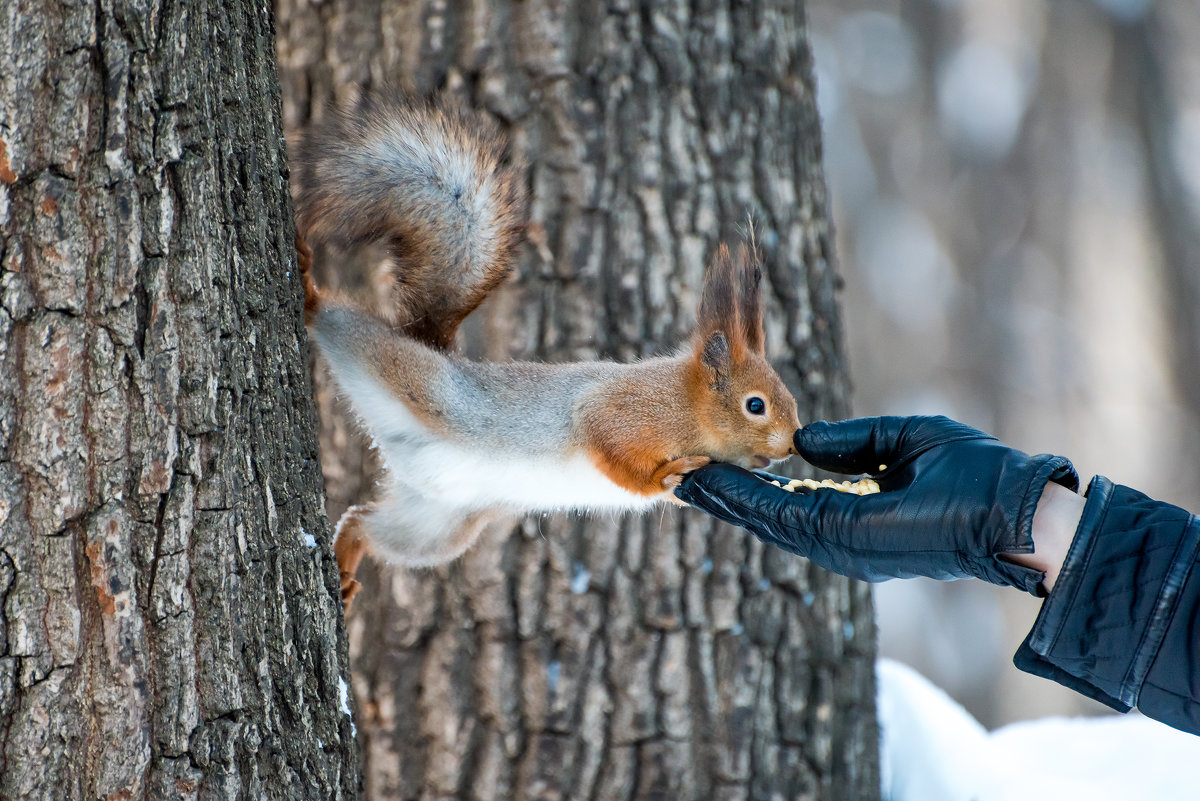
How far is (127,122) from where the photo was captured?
3.51 ft

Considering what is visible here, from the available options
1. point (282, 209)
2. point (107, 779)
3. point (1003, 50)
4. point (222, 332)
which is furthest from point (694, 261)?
point (1003, 50)

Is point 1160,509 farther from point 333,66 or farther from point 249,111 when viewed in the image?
point 333,66

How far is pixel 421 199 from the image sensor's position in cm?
179

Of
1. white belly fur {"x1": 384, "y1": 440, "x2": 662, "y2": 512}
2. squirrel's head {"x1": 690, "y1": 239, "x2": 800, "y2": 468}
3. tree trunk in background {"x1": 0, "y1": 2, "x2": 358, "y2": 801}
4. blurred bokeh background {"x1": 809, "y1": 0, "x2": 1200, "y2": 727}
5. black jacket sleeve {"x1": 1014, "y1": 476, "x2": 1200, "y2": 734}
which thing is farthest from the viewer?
blurred bokeh background {"x1": 809, "y1": 0, "x2": 1200, "y2": 727}

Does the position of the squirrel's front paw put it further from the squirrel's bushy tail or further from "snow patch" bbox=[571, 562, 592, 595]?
the squirrel's bushy tail

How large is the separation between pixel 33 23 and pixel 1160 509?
A: 156cm

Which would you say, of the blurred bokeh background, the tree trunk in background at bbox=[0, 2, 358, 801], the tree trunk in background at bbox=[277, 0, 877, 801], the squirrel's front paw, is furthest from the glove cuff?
the blurred bokeh background

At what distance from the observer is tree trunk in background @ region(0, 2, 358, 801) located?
40.2 inches

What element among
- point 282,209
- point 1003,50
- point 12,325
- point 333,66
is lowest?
point 12,325

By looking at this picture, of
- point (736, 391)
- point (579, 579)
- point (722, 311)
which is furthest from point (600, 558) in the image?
point (722, 311)

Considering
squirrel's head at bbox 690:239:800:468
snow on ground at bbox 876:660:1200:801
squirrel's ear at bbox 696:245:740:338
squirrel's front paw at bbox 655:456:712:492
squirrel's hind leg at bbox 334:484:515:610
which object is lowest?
snow on ground at bbox 876:660:1200:801

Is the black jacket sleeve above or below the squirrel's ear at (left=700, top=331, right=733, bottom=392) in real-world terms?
below

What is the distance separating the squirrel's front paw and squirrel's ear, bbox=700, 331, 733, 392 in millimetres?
197

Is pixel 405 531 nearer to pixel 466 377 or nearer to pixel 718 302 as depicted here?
pixel 466 377
